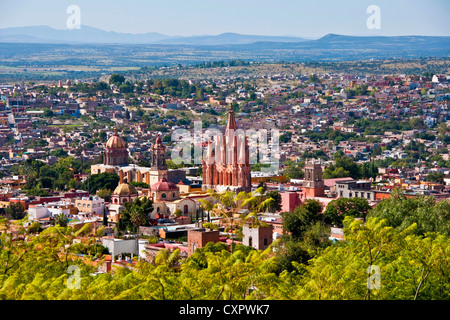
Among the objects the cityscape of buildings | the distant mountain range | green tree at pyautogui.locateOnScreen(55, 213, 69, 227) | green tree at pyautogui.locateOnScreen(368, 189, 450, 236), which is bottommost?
the cityscape of buildings

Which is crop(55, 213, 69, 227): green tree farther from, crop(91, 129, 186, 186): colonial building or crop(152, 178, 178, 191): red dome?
crop(91, 129, 186, 186): colonial building

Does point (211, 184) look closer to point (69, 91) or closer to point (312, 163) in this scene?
point (312, 163)

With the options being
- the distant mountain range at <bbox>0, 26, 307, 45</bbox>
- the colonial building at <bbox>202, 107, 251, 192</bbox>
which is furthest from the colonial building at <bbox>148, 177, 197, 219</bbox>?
the distant mountain range at <bbox>0, 26, 307, 45</bbox>

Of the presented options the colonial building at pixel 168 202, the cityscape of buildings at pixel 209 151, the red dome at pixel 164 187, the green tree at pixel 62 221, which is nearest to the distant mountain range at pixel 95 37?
the cityscape of buildings at pixel 209 151

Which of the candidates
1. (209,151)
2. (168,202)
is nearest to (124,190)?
(168,202)

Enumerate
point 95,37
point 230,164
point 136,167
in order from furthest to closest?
point 95,37 < point 136,167 < point 230,164

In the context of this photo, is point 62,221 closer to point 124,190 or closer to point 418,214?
point 124,190
